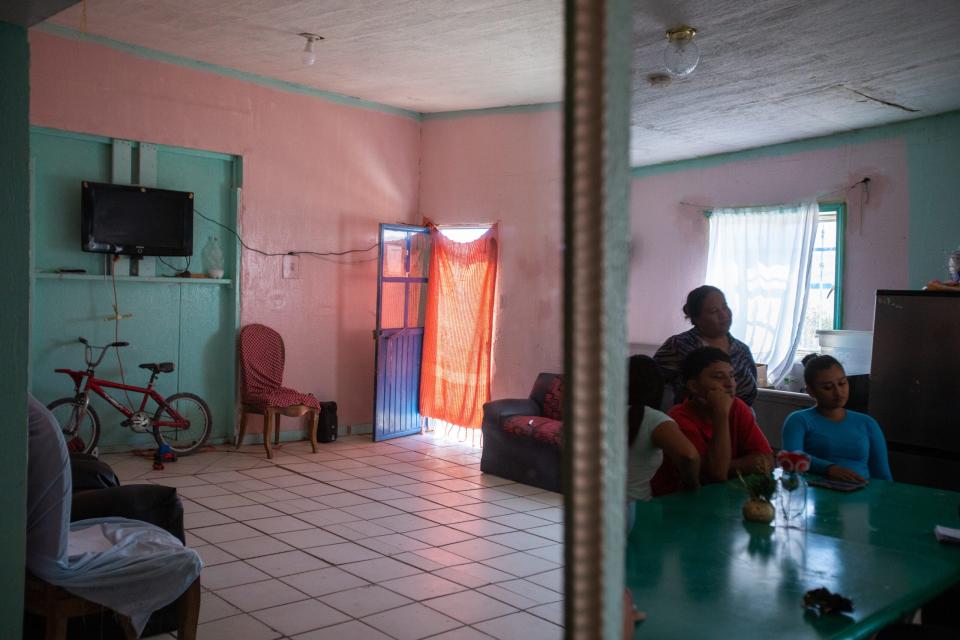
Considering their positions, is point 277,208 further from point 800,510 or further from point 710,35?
point 800,510

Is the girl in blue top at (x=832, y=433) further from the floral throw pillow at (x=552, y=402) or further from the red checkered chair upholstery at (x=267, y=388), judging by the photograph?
the red checkered chair upholstery at (x=267, y=388)

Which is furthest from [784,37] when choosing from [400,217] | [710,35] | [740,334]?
[400,217]

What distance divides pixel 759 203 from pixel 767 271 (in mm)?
639

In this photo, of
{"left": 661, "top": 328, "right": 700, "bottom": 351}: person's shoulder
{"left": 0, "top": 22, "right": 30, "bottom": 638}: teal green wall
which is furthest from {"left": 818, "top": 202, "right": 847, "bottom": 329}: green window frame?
{"left": 0, "top": 22, "right": 30, "bottom": 638}: teal green wall

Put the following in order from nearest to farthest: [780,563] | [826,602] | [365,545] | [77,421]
Answer: [826,602], [780,563], [365,545], [77,421]

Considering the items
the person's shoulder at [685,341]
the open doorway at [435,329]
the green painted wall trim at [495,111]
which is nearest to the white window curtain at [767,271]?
the green painted wall trim at [495,111]

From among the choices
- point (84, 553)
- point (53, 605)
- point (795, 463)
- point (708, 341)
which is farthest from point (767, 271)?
point (53, 605)

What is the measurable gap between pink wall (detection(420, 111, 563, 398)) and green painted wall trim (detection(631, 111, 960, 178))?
0.87m

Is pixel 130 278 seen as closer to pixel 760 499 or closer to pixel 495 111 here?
pixel 495 111

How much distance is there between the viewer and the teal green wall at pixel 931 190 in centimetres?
595

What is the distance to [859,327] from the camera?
662 centimetres

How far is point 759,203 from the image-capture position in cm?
734

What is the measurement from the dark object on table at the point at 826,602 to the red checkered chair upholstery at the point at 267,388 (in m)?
5.53

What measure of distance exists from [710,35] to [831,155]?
291 centimetres
